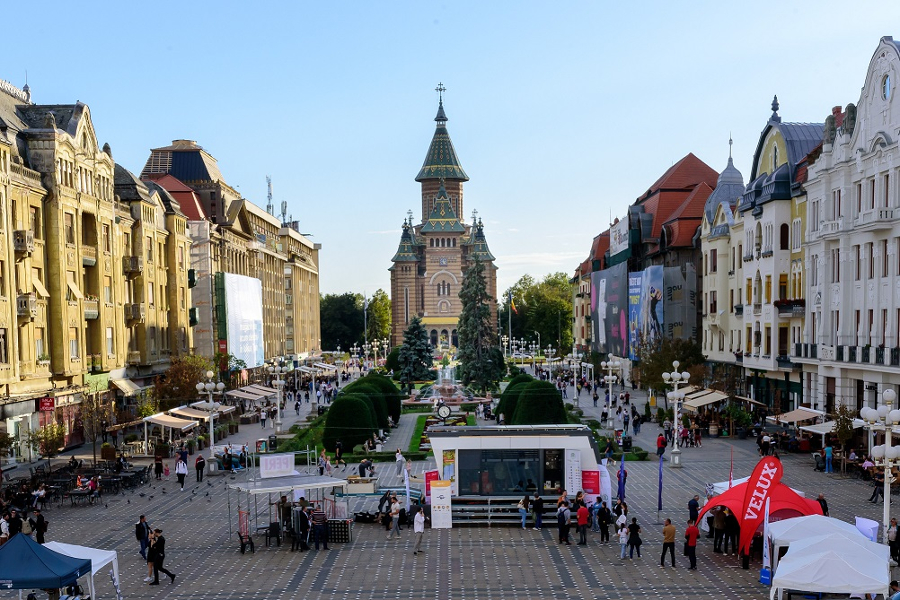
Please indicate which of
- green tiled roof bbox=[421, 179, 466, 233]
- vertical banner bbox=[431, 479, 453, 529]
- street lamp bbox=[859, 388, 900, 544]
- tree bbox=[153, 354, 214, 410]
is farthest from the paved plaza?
green tiled roof bbox=[421, 179, 466, 233]

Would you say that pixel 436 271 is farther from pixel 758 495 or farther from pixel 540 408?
pixel 758 495

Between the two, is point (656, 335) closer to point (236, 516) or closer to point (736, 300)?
point (736, 300)

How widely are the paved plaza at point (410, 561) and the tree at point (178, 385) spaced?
19.3 metres

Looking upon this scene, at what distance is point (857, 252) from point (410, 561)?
2611 centimetres

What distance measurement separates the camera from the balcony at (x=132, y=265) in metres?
54.2

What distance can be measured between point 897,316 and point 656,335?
28.3 metres

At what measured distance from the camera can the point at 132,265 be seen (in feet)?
180

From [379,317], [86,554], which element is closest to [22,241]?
[86,554]

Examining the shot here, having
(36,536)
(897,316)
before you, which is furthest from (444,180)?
(36,536)

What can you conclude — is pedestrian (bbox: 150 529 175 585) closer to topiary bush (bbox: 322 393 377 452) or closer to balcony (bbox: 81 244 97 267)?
topiary bush (bbox: 322 393 377 452)

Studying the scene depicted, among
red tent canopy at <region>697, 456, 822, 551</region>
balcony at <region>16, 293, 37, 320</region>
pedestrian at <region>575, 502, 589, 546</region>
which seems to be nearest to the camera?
red tent canopy at <region>697, 456, 822, 551</region>

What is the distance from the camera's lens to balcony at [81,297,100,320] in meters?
48.0

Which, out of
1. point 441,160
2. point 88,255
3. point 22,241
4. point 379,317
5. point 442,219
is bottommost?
point 379,317

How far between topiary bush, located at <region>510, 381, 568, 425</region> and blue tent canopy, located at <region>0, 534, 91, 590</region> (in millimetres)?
28690
